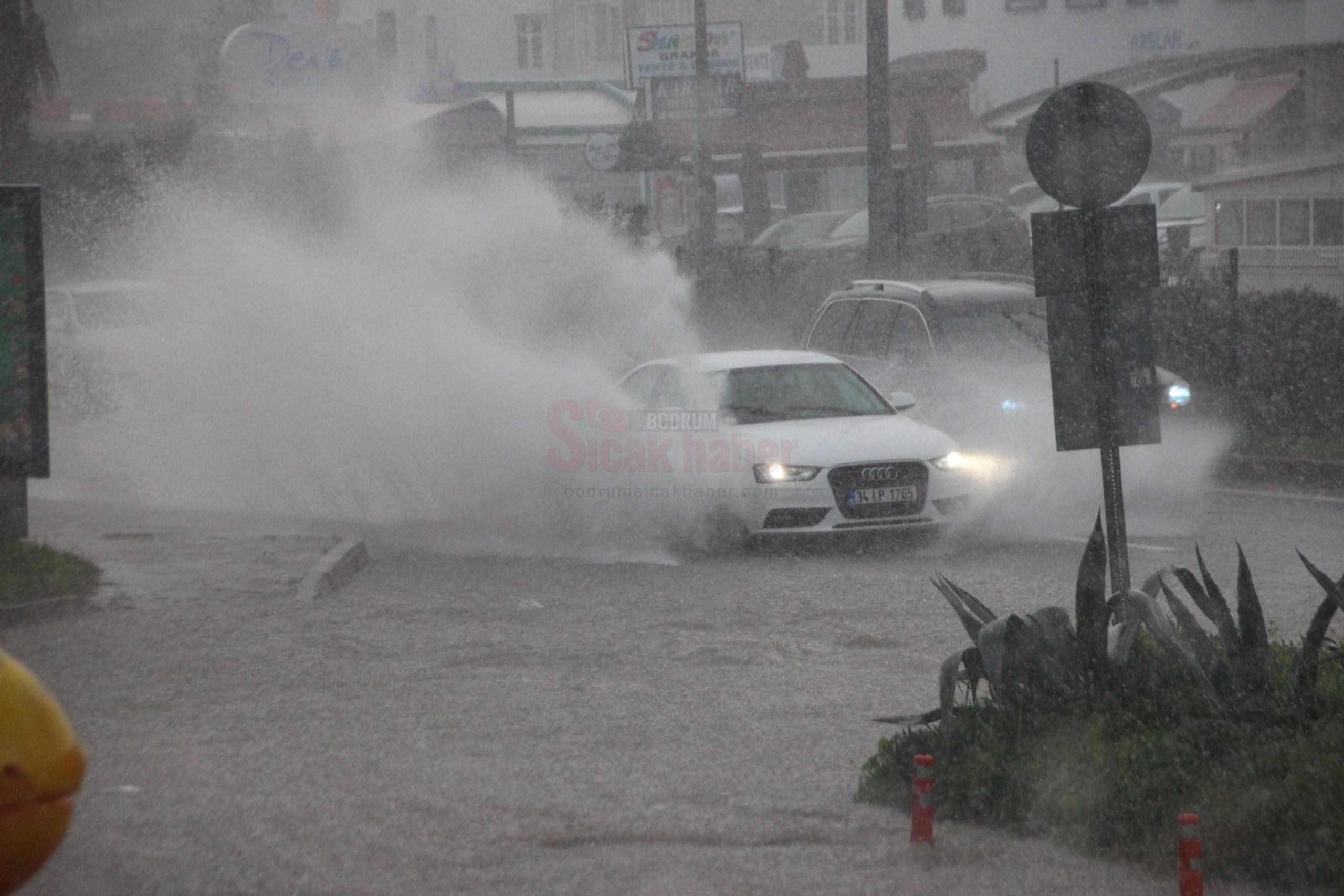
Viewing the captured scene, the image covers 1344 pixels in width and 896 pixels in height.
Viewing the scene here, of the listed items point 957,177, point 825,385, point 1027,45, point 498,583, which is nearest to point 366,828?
point 498,583

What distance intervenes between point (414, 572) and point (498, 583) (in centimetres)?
81

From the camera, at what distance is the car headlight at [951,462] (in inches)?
477

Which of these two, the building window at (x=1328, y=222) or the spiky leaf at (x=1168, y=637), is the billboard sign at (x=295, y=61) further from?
the spiky leaf at (x=1168, y=637)

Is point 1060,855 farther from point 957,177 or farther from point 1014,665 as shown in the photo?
point 957,177

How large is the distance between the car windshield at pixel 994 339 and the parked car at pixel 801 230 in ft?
69.9

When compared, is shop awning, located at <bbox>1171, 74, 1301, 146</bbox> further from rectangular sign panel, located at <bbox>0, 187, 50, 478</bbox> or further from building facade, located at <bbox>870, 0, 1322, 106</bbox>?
rectangular sign panel, located at <bbox>0, 187, 50, 478</bbox>

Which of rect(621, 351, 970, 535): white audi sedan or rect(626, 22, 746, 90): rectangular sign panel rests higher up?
rect(626, 22, 746, 90): rectangular sign panel

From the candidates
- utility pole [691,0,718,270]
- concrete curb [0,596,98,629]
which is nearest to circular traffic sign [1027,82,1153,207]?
concrete curb [0,596,98,629]

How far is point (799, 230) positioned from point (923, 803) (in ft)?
107

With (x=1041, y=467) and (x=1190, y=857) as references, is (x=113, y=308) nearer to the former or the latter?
(x=1041, y=467)

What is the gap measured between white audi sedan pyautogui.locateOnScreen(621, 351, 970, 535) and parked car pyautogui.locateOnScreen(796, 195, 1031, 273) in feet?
28.5

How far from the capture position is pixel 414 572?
11.9 metres

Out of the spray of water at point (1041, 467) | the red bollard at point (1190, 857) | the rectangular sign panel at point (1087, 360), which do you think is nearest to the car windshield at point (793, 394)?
the spray of water at point (1041, 467)

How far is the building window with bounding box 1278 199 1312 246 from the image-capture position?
82.1ft
